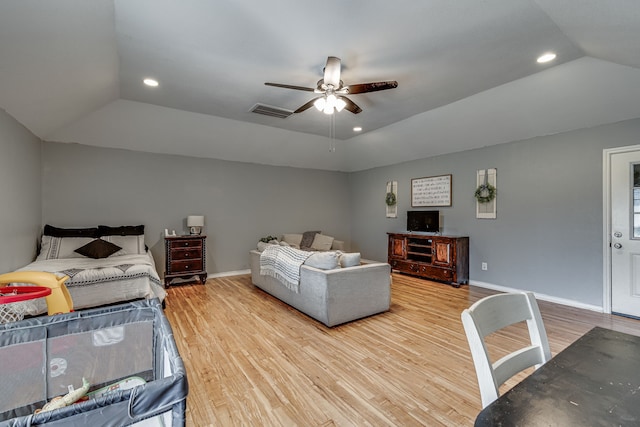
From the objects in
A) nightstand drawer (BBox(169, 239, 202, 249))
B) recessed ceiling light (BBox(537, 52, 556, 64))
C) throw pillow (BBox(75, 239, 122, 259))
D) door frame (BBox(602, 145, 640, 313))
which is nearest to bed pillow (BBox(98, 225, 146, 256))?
throw pillow (BBox(75, 239, 122, 259))

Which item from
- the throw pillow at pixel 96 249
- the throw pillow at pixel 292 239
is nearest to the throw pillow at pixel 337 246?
the throw pillow at pixel 292 239

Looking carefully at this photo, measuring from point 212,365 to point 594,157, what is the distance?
505 cm

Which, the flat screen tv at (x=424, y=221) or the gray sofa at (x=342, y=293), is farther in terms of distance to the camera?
the flat screen tv at (x=424, y=221)

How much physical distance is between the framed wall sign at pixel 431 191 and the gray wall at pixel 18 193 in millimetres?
6073

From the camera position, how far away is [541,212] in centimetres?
428

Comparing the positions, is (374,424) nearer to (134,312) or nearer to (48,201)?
(134,312)

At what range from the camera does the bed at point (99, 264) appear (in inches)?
132

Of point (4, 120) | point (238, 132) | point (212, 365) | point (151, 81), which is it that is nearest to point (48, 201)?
point (4, 120)

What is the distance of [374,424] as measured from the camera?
180 cm

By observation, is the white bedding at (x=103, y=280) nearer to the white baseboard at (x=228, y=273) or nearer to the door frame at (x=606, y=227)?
the white baseboard at (x=228, y=273)

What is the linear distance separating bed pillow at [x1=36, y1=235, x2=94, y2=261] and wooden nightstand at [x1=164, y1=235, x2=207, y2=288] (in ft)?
3.84

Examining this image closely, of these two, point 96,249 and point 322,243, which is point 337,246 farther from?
point 96,249

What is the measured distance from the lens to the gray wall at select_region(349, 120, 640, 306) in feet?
12.4

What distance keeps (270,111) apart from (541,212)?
425cm
